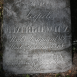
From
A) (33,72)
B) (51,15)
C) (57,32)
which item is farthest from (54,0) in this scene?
(33,72)

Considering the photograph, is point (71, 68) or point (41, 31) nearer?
point (41, 31)

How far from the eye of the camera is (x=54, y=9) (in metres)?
2.83

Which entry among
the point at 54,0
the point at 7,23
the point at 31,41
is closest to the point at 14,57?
the point at 31,41

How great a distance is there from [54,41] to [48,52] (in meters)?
0.39

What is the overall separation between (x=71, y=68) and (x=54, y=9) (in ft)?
6.47

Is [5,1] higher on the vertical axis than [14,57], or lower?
higher

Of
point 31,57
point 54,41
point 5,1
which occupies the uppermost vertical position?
point 5,1

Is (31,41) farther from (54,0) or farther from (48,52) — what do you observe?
(54,0)

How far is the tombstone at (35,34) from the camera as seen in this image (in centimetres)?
281

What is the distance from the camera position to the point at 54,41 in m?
Answer: 2.87

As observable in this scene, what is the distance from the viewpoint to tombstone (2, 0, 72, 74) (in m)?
2.81

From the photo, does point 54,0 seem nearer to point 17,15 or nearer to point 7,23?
point 17,15

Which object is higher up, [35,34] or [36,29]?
[36,29]

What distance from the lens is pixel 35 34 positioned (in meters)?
2.83
